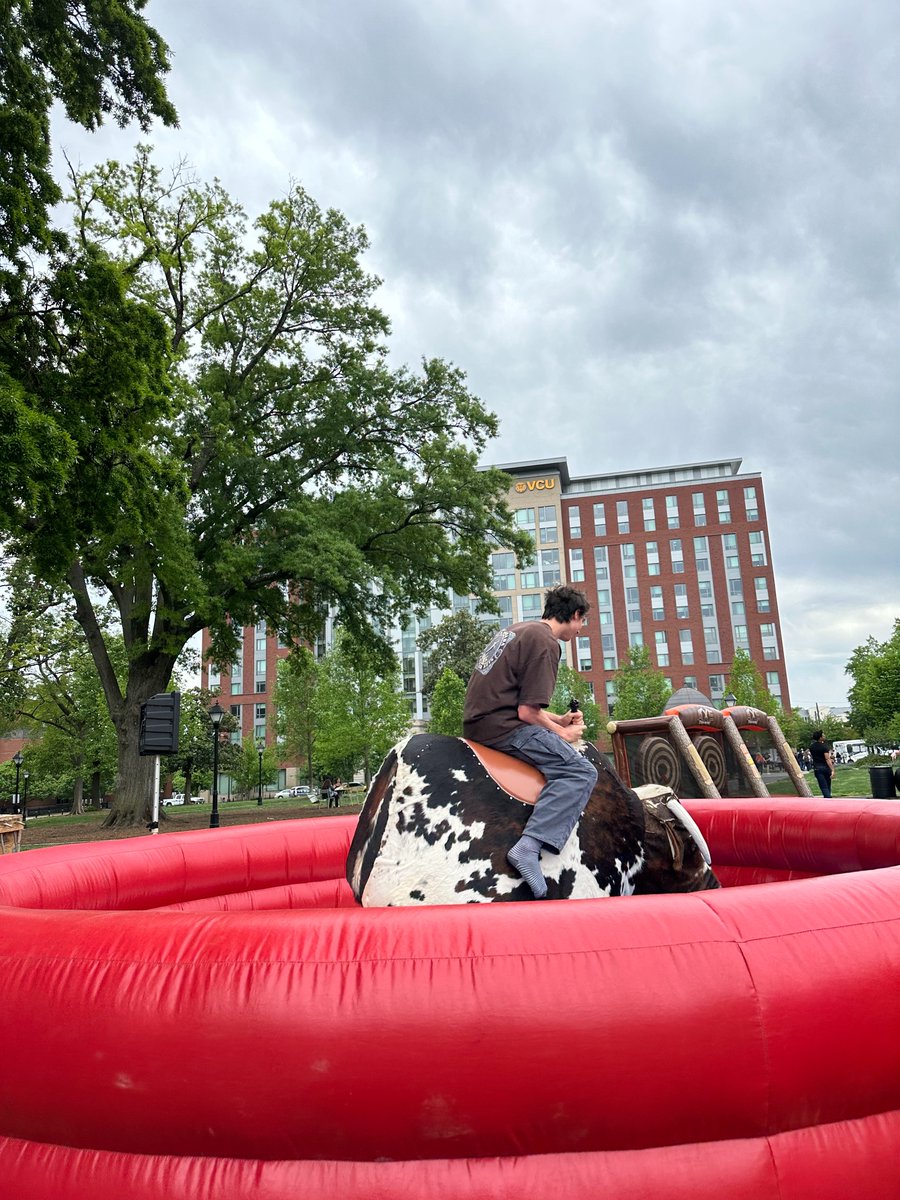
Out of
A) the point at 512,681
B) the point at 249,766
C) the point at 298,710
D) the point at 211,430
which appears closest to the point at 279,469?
the point at 211,430

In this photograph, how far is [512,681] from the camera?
3.96 m

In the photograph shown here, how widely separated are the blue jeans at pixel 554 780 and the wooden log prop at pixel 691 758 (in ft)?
28.0

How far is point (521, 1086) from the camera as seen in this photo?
7.02 feet

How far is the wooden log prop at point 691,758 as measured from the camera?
1151 cm

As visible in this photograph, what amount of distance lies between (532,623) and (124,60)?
16.1m

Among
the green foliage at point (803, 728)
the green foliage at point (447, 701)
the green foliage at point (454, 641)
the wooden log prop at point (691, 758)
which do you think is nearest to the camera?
the wooden log prop at point (691, 758)

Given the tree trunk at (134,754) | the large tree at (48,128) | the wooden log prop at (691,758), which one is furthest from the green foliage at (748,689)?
the large tree at (48,128)

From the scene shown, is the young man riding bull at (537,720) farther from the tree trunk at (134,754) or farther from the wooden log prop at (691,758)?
the tree trunk at (134,754)

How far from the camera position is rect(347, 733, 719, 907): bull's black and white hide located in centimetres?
348

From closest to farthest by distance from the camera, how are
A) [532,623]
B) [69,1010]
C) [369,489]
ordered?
[69,1010] < [532,623] < [369,489]

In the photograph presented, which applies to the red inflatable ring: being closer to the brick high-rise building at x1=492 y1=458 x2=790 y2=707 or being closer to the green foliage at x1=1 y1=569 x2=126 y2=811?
the green foliage at x1=1 y1=569 x2=126 y2=811

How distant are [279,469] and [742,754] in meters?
16.9

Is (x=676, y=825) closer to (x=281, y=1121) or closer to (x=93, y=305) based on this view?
(x=281, y=1121)

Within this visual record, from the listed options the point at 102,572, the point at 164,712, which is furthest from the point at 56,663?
the point at 164,712
